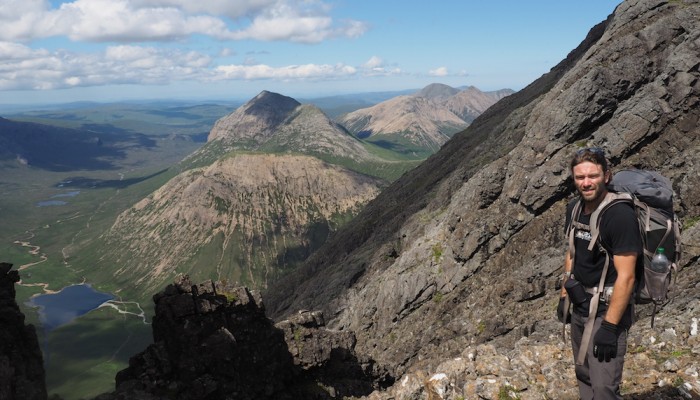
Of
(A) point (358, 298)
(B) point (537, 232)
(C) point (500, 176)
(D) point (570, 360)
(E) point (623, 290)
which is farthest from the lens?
(A) point (358, 298)

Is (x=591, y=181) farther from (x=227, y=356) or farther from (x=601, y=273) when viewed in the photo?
(x=227, y=356)

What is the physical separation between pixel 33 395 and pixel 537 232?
5066 cm

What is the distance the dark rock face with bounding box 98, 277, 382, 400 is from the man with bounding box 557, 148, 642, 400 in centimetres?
2643

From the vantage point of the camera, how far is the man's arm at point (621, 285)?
1010 cm

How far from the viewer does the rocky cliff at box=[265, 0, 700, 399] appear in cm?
2112

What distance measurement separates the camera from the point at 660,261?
33.6 ft

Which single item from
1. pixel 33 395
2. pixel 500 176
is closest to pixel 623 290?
pixel 33 395

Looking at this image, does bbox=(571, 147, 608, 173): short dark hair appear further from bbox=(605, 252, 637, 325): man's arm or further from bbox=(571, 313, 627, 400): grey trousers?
bbox=(571, 313, 627, 400): grey trousers

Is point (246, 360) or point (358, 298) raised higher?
point (246, 360)

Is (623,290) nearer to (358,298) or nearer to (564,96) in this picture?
(564,96)

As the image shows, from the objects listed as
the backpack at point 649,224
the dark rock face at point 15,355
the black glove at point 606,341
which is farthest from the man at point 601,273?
the dark rock face at point 15,355

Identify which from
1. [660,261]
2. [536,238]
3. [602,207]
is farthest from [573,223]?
[536,238]

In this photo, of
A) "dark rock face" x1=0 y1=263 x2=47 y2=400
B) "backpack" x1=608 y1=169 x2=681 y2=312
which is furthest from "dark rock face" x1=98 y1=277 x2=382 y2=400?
"backpack" x1=608 y1=169 x2=681 y2=312

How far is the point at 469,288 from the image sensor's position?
54.9 metres
